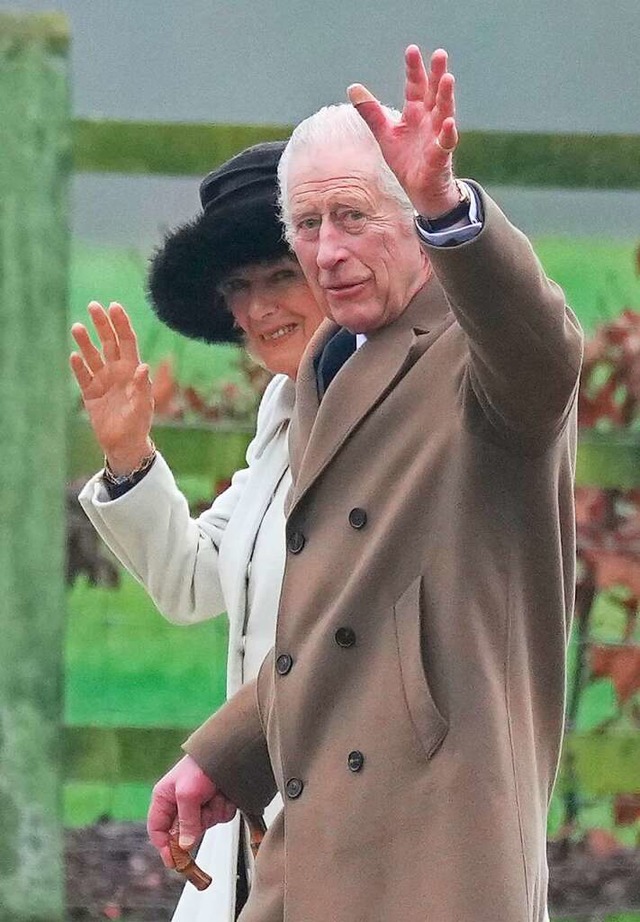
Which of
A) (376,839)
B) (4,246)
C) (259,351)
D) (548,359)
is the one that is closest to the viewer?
(548,359)

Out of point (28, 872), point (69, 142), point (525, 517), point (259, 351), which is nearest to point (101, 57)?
point (69, 142)

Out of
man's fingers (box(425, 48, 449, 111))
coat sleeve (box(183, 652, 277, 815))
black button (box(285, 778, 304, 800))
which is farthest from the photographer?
coat sleeve (box(183, 652, 277, 815))

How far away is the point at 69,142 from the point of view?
380 centimetres

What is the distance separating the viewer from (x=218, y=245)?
2885 mm

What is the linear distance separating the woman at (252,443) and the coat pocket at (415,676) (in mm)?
724

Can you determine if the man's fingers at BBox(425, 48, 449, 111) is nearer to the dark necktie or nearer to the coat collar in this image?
the coat collar

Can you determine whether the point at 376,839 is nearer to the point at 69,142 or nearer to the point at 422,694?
the point at 422,694

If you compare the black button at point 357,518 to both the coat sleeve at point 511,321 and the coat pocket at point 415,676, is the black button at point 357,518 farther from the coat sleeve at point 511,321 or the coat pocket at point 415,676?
the coat sleeve at point 511,321

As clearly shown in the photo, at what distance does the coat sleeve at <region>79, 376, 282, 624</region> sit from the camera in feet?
9.39

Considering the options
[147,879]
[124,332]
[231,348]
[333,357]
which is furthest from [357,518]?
[147,879]

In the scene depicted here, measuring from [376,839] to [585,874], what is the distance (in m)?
2.13

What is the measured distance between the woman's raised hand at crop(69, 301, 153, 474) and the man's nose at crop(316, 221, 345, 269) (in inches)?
27.1

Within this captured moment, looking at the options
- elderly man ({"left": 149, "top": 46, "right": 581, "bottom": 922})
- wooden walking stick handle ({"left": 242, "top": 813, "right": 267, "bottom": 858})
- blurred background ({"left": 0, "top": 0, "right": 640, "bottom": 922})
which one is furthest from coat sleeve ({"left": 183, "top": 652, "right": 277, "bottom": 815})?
blurred background ({"left": 0, "top": 0, "right": 640, "bottom": 922})

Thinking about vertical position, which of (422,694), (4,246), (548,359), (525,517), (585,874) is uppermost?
(4,246)
